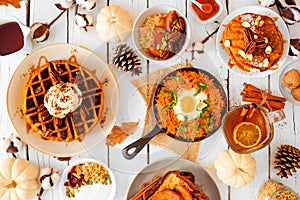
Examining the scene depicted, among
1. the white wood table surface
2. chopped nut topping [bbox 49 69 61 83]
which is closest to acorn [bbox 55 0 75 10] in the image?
the white wood table surface

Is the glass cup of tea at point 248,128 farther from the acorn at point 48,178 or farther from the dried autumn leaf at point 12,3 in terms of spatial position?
the dried autumn leaf at point 12,3

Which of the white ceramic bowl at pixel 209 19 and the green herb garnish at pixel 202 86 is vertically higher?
the white ceramic bowl at pixel 209 19

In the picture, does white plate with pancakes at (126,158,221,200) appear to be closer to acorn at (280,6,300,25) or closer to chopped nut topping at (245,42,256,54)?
chopped nut topping at (245,42,256,54)

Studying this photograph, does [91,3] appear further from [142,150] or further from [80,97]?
[142,150]

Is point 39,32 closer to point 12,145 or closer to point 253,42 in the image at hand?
point 12,145

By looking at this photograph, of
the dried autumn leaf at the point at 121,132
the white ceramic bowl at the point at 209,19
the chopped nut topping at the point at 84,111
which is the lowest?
the dried autumn leaf at the point at 121,132

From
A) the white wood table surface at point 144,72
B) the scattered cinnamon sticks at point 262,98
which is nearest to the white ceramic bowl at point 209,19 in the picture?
the white wood table surface at point 144,72
